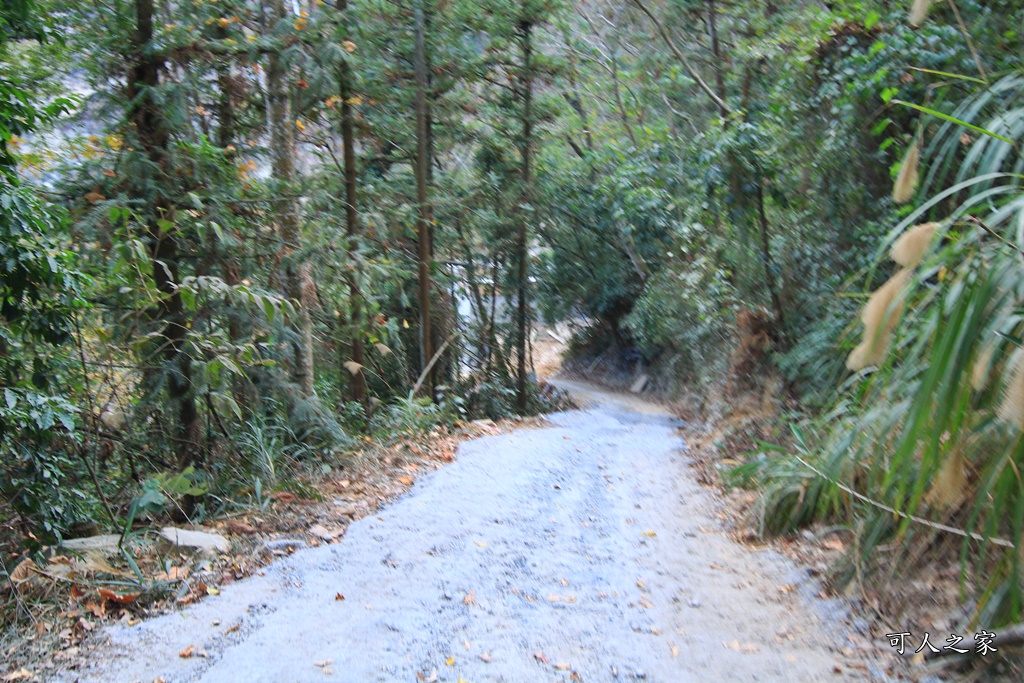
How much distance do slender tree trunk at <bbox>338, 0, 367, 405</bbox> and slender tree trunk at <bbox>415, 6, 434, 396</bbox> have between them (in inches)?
53.1

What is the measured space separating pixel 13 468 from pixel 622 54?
17584 millimetres

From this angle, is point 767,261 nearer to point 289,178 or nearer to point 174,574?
point 289,178

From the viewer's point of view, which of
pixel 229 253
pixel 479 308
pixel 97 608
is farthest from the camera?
pixel 479 308

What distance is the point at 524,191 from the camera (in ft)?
47.1

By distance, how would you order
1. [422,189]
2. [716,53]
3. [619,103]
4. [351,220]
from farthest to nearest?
[619,103] → [716,53] → [422,189] → [351,220]

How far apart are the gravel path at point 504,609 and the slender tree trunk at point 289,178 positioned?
9.30ft

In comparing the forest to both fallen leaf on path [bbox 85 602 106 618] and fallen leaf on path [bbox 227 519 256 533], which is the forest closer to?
fallen leaf on path [bbox 85 602 106 618]

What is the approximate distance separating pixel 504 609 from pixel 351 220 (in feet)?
22.5

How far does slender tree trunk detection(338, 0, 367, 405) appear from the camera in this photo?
28.6 feet

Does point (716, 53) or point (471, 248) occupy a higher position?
point (716, 53)

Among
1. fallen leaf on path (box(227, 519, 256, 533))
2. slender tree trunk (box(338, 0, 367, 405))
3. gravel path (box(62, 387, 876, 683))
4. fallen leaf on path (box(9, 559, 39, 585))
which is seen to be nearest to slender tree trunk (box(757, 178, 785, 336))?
gravel path (box(62, 387, 876, 683))

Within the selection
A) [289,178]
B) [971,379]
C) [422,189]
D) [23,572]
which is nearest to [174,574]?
[23,572]

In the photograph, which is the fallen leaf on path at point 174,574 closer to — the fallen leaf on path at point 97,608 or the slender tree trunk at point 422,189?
the fallen leaf on path at point 97,608

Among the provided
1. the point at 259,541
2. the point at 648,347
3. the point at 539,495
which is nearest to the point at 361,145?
the point at 539,495
